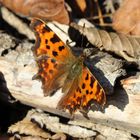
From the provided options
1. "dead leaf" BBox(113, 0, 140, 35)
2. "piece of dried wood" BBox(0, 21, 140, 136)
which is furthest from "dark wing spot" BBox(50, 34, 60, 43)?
"dead leaf" BBox(113, 0, 140, 35)

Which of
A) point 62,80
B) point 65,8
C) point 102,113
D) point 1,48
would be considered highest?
point 65,8

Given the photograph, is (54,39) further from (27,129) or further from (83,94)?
(27,129)

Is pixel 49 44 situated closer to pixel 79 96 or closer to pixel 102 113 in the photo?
pixel 79 96

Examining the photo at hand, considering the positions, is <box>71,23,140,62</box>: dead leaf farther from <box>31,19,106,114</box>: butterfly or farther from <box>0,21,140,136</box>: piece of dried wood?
<box>31,19,106,114</box>: butterfly

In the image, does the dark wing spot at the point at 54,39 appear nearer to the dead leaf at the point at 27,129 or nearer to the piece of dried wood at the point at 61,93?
the piece of dried wood at the point at 61,93

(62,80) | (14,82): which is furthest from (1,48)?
(62,80)
